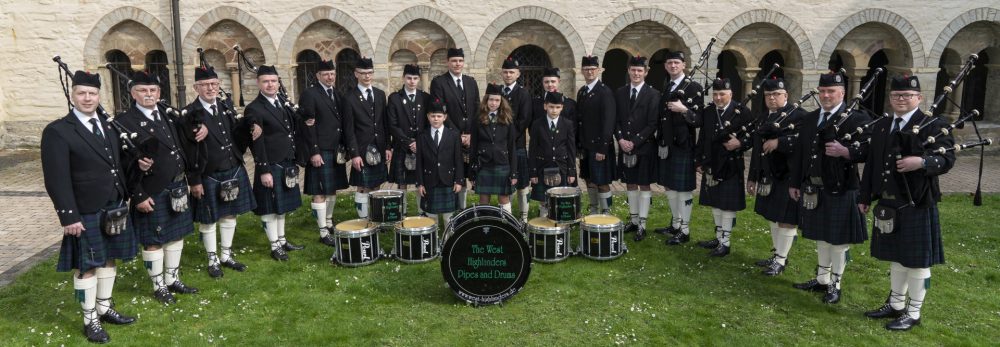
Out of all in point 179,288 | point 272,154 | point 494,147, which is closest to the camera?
point 179,288

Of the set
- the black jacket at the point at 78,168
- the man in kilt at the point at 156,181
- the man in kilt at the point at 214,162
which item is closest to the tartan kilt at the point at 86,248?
the black jacket at the point at 78,168

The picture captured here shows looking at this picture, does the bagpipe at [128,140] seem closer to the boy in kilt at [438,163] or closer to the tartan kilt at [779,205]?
the boy in kilt at [438,163]

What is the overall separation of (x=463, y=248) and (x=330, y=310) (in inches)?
54.8

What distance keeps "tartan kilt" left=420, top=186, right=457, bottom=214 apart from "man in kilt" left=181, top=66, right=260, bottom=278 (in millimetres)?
1871

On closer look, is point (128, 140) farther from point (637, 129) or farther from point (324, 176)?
point (637, 129)

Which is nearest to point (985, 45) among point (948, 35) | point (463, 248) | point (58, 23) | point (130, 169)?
point (948, 35)

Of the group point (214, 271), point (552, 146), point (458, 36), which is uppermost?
point (458, 36)

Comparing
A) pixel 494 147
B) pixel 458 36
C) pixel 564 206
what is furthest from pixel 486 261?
pixel 458 36

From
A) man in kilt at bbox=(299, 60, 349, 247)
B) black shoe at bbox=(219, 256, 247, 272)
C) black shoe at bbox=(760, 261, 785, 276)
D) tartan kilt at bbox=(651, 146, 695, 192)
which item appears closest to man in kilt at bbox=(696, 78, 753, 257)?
tartan kilt at bbox=(651, 146, 695, 192)

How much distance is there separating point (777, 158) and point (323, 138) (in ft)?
16.6

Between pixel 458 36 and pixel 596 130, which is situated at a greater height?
pixel 458 36

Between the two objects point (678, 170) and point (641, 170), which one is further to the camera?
point (641, 170)

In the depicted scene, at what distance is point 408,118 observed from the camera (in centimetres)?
924

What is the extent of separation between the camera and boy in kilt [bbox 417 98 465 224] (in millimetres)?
8414
